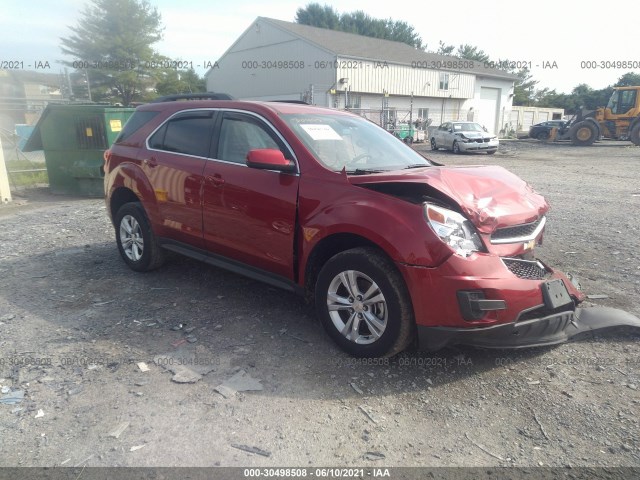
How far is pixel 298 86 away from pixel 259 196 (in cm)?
3065

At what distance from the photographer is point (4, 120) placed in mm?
21094

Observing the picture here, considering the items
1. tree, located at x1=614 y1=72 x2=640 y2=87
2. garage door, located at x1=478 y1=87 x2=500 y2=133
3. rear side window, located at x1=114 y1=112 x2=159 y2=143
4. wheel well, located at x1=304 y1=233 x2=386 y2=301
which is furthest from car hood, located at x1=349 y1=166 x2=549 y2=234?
tree, located at x1=614 y1=72 x2=640 y2=87

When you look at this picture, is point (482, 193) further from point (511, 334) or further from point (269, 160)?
point (269, 160)

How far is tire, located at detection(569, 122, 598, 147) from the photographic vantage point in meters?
26.3

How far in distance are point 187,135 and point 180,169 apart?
1.24 ft

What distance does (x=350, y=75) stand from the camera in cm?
3066

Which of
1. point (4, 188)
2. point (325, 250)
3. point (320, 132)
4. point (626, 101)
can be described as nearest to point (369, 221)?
point (325, 250)

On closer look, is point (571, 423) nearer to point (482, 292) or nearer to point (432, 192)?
point (482, 292)

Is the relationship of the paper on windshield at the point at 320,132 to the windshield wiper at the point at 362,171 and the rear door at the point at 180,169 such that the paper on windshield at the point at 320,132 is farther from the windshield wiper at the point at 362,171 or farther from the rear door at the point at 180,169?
the rear door at the point at 180,169

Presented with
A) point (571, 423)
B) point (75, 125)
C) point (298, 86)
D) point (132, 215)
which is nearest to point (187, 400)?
point (571, 423)

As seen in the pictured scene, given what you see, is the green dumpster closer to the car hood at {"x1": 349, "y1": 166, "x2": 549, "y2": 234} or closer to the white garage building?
the car hood at {"x1": 349, "y1": 166, "x2": 549, "y2": 234}

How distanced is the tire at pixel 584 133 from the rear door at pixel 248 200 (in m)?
27.7

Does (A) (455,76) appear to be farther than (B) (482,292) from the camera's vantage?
Yes

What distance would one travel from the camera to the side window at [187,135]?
14.6 ft
